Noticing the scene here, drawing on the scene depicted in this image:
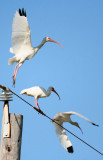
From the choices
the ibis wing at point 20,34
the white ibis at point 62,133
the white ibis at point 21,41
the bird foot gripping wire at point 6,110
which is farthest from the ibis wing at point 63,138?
the ibis wing at point 20,34

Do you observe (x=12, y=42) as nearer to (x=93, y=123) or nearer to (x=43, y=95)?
(x=43, y=95)

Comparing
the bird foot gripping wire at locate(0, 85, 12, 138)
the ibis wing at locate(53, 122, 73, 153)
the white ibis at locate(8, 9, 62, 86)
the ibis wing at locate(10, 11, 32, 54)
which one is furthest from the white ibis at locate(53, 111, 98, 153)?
the ibis wing at locate(10, 11, 32, 54)

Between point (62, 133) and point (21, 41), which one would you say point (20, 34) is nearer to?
point (21, 41)

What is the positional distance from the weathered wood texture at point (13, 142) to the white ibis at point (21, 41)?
5312 millimetres

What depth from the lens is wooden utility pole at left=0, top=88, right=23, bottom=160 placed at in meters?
5.69

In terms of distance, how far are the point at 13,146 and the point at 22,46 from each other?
6.21 meters

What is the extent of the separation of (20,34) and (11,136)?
6.01m

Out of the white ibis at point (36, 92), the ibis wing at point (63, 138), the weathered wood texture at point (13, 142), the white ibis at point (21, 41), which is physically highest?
the white ibis at point (21, 41)

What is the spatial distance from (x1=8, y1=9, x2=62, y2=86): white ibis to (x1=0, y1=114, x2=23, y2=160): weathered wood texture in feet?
17.4

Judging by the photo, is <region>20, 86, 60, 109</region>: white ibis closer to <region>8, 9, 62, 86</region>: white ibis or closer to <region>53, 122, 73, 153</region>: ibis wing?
<region>53, 122, 73, 153</region>: ibis wing

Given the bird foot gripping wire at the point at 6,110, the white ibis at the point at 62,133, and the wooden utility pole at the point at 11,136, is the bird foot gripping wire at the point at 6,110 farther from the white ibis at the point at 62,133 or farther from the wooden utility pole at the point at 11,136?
the white ibis at the point at 62,133

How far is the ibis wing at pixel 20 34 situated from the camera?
11219mm

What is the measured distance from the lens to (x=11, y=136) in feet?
19.0

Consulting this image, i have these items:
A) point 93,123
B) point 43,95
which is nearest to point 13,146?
point 93,123
